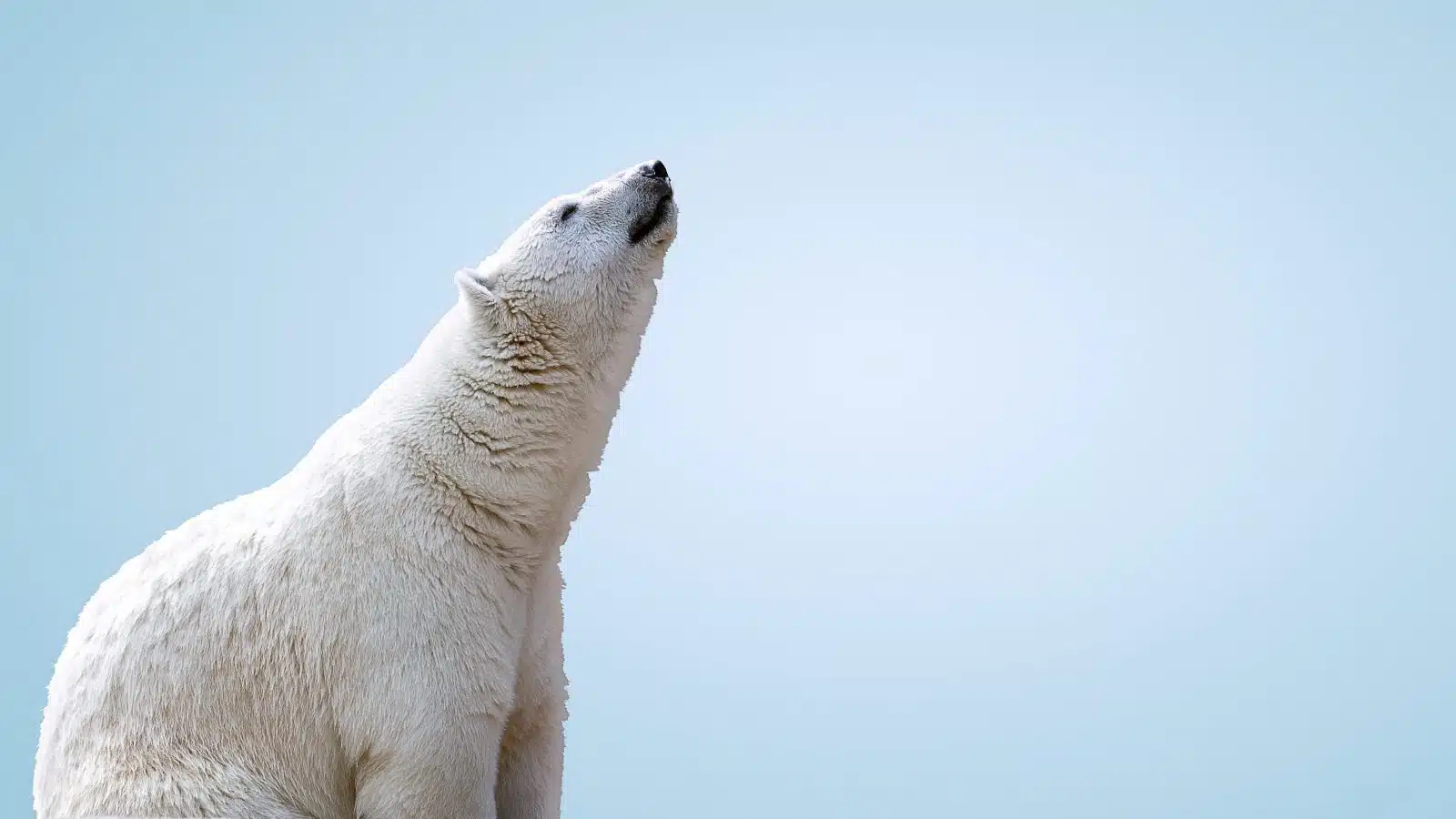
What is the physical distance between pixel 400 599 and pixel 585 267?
1285 millimetres

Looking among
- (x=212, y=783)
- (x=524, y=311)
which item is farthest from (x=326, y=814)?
(x=524, y=311)

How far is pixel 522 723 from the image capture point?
17.3 ft

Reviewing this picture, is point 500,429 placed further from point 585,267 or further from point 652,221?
point 652,221

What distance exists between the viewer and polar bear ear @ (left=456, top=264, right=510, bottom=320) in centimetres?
512

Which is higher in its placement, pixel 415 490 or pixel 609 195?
pixel 609 195

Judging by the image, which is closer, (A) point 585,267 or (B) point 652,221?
(A) point 585,267

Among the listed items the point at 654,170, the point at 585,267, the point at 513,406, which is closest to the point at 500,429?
the point at 513,406

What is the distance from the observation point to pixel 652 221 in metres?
5.36

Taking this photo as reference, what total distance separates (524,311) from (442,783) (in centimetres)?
159

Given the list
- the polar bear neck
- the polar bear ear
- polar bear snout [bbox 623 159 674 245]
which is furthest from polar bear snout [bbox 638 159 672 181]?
the polar bear ear

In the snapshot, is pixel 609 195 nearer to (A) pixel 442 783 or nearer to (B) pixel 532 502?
(B) pixel 532 502

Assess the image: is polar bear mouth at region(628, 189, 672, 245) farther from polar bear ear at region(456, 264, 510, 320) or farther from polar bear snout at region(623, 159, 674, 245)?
polar bear ear at region(456, 264, 510, 320)

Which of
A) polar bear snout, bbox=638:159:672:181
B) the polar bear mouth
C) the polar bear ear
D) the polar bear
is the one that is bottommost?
the polar bear

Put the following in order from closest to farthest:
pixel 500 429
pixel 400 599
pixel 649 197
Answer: pixel 400 599 → pixel 500 429 → pixel 649 197
